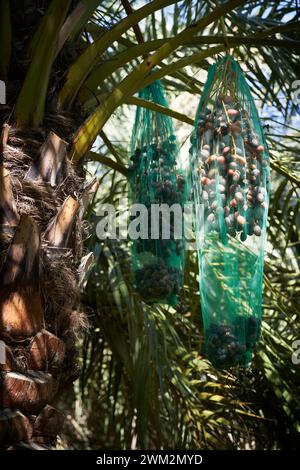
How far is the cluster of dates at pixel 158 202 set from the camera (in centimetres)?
220

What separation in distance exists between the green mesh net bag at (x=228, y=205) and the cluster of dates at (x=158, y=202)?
0.21 m

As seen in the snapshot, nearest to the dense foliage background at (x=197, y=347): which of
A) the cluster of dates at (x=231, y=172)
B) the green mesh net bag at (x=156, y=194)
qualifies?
the green mesh net bag at (x=156, y=194)

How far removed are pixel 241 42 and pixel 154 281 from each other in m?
0.73

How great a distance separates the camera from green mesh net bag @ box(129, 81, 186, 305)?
7.25 feet

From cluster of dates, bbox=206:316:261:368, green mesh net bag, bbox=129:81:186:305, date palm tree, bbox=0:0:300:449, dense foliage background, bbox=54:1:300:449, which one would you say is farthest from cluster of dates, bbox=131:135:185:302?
dense foliage background, bbox=54:1:300:449

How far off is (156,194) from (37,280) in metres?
0.77

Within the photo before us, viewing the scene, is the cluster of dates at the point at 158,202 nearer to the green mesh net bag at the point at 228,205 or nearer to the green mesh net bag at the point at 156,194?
the green mesh net bag at the point at 156,194

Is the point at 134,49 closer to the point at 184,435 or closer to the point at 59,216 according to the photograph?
the point at 59,216

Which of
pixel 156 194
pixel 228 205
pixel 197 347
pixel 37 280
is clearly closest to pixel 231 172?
pixel 228 205

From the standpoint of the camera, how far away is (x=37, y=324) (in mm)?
1582

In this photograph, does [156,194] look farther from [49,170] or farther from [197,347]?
[197,347]

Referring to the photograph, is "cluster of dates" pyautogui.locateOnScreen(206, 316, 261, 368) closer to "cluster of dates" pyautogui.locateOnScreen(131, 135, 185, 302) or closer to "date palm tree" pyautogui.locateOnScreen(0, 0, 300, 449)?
"cluster of dates" pyautogui.locateOnScreen(131, 135, 185, 302)

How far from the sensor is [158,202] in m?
2.28

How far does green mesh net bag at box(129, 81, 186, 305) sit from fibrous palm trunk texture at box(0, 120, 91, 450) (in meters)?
0.45
